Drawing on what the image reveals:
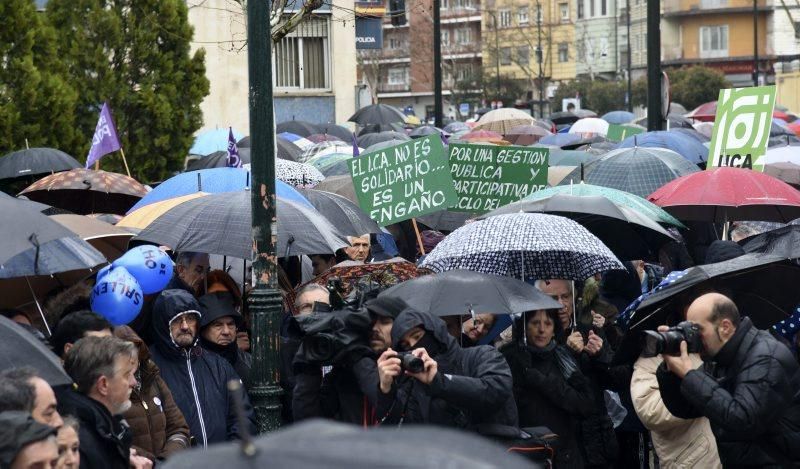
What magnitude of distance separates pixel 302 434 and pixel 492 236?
19.6 ft

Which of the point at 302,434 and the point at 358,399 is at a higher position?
the point at 302,434

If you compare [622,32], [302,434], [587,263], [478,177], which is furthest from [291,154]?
[622,32]

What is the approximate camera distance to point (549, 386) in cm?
744

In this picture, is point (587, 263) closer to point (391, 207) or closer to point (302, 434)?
point (391, 207)

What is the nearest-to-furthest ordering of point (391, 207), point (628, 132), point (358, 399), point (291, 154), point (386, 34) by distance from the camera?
1. point (358, 399)
2. point (391, 207)
3. point (291, 154)
4. point (628, 132)
5. point (386, 34)

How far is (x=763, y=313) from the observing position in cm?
753

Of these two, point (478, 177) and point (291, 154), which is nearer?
point (478, 177)

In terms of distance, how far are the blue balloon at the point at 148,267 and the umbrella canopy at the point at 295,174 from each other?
15.2 ft

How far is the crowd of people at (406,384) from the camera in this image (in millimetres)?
5711

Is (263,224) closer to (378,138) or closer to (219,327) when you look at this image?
(219,327)

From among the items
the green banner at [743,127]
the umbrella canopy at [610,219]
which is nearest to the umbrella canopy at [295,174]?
the umbrella canopy at [610,219]

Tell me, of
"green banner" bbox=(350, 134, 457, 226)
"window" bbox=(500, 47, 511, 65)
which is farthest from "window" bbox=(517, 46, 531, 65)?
"green banner" bbox=(350, 134, 457, 226)

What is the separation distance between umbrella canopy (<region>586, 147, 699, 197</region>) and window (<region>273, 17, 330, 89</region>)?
64.0ft

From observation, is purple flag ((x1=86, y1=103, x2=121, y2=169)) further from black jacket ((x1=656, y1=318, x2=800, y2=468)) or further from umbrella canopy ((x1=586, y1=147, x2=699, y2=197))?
black jacket ((x1=656, y1=318, x2=800, y2=468))
